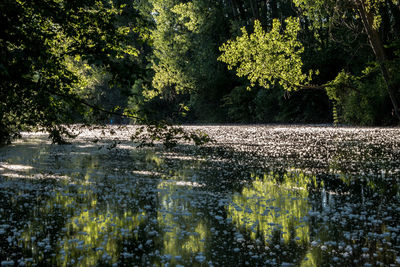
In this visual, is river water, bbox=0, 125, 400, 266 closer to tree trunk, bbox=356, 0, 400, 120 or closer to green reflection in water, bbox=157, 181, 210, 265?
green reflection in water, bbox=157, 181, 210, 265

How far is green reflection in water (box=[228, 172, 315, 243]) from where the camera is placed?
312 inches

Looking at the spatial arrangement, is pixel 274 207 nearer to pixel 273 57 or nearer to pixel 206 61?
pixel 273 57

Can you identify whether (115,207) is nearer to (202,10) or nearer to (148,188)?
(148,188)

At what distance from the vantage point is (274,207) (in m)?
9.66

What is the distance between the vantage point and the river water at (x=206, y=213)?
22.2ft

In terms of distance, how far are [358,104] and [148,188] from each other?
28.8 m

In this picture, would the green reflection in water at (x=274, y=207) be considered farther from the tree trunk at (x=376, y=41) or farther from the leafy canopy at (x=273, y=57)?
the leafy canopy at (x=273, y=57)

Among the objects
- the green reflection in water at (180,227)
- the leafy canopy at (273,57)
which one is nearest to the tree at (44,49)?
the green reflection in water at (180,227)

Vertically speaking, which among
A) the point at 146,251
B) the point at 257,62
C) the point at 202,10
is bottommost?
the point at 146,251

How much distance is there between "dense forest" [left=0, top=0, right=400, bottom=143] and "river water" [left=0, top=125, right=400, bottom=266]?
1896mm

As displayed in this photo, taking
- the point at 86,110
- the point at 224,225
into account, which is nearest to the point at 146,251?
the point at 224,225

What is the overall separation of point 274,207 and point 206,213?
1.41 meters

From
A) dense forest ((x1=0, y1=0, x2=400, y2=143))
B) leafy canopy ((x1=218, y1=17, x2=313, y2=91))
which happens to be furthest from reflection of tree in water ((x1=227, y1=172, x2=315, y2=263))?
leafy canopy ((x1=218, y1=17, x2=313, y2=91))

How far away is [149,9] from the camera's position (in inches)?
2472
